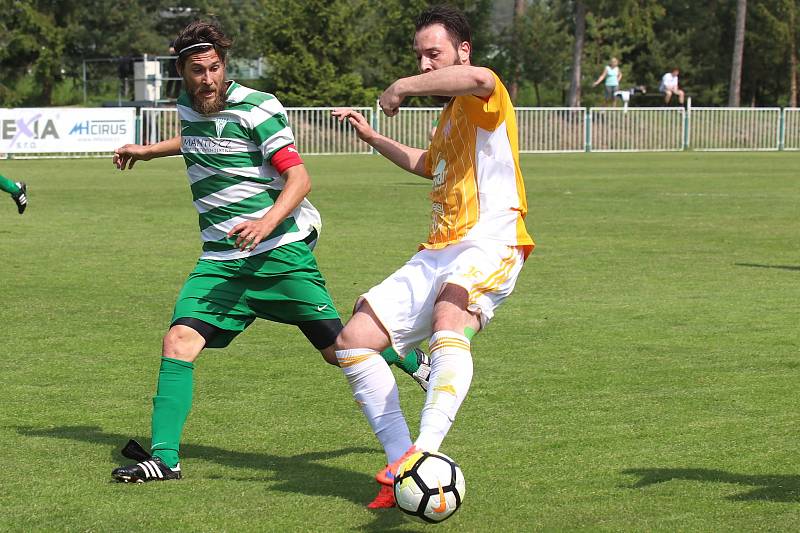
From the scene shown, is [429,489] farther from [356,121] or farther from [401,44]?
[401,44]

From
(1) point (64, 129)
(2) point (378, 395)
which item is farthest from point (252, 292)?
(1) point (64, 129)

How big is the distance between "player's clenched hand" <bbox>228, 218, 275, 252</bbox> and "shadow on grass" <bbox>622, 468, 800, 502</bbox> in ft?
5.83

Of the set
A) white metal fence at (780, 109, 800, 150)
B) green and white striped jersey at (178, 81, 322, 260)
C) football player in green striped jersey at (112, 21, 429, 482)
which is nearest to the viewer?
football player in green striped jersey at (112, 21, 429, 482)

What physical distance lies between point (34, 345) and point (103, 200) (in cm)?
1377

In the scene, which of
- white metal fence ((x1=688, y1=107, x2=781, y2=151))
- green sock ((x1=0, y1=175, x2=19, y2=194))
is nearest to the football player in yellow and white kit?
green sock ((x1=0, y1=175, x2=19, y2=194))

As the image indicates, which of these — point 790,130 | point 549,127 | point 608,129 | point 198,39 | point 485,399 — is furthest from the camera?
point 790,130

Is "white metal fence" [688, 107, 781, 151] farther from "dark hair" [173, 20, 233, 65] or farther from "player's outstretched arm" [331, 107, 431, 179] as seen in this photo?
"dark hair" [173, 20, 233, 65]

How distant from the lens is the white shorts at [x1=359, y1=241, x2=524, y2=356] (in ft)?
16.9

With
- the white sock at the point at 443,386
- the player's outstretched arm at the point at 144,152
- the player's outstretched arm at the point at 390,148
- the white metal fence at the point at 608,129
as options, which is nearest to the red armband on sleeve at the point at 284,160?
the player's outstretched arm at the point at 390,148

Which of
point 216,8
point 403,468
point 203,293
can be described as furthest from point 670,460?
point 216,8

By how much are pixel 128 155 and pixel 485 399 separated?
7.42 feet

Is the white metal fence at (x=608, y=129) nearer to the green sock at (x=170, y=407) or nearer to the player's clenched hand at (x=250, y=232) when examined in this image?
the green sock at (x=170, y=407)

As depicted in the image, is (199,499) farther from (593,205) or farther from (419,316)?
(593,205)

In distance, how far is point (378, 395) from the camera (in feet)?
17.4
